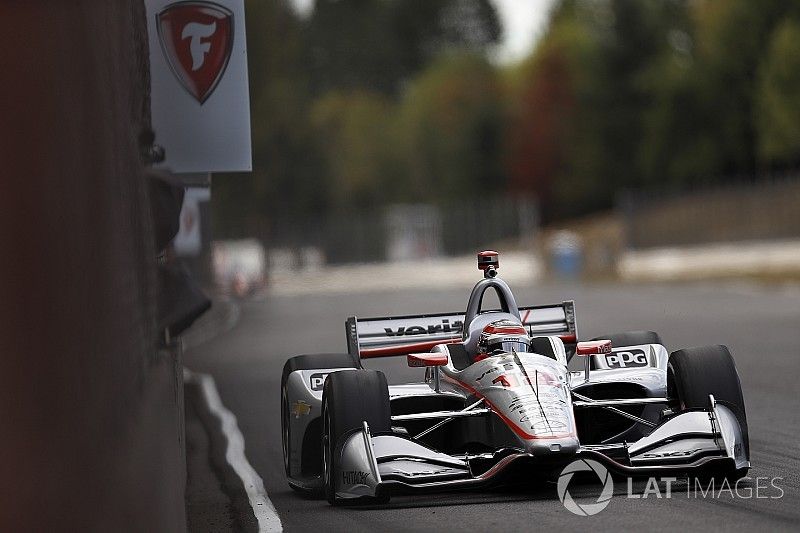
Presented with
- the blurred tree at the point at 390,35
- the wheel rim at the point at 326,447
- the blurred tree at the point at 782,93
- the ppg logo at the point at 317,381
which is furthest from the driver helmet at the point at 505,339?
the blurred tree at the point at 390,35

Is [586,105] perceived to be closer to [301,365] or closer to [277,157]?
[277,157]

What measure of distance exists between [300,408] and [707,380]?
2.55 m

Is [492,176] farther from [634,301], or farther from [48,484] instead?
[48,484]

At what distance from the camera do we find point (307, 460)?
34.8ft

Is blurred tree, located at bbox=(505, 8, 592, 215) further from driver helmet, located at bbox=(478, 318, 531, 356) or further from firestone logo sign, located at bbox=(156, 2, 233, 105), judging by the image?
driver helmet, located at bbox=(478, 318, 531, 356)

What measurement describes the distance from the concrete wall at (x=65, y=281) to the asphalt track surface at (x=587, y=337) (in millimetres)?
1974

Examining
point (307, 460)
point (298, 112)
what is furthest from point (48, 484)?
point (298, 112)

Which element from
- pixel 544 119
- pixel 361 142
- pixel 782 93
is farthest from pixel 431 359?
pixel 361 142

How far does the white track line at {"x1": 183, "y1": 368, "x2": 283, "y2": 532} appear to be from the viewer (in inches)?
364

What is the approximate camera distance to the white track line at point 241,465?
364 inches

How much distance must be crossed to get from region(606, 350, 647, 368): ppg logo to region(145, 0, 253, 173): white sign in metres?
2.72

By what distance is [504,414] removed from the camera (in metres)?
9.22

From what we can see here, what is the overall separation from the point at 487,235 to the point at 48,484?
201 ft

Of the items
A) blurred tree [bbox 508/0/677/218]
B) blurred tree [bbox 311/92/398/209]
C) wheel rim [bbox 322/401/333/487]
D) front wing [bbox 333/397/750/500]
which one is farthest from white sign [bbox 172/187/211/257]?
blurred tree [bbox 311/92/398/209]
